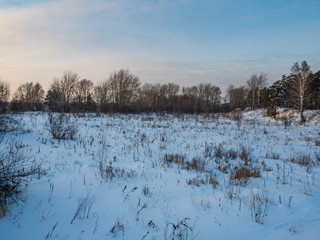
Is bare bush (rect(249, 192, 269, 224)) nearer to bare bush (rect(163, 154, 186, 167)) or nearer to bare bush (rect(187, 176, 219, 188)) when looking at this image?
bare bush (rect(187, 176, 219, 188))

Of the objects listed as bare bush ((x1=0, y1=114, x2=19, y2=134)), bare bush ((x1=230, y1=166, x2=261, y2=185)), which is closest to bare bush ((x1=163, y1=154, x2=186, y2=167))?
bare bush ((x1=230, y1=166, x2=261, y2=185))

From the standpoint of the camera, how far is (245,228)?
2.59 m

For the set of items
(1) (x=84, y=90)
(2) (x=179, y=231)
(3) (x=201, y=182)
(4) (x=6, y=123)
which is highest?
(1) (x=84, y=90)

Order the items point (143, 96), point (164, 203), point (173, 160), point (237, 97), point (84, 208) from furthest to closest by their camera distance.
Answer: point (237, 97), point (143, 96), point (173, 160), point (164, 203), point (84, 208)

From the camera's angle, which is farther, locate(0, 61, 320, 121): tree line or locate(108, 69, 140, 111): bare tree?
locate(108, 69, 140, 111): bare tree

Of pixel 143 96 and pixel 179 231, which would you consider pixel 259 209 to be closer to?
pixel 179 231

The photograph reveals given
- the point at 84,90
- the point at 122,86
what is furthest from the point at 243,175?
the point at 84,90

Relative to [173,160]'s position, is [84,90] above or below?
above

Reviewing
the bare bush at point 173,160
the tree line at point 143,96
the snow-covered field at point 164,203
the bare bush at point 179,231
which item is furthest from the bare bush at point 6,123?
the tree line at point 143,96

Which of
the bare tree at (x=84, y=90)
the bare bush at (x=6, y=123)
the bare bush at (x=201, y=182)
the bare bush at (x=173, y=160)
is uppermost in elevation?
the bare tree at (x=84, y=90)

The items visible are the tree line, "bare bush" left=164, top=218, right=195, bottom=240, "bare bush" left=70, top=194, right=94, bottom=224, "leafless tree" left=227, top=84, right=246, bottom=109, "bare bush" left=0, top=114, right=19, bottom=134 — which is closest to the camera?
"bare bush" left=164, top=218, right=195, bottom=240

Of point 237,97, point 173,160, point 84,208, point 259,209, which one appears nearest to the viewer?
point 84,208

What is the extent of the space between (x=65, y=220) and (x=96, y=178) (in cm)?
150

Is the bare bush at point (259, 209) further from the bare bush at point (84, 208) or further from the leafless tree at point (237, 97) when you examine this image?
the leafless tree at point (237, 97)
